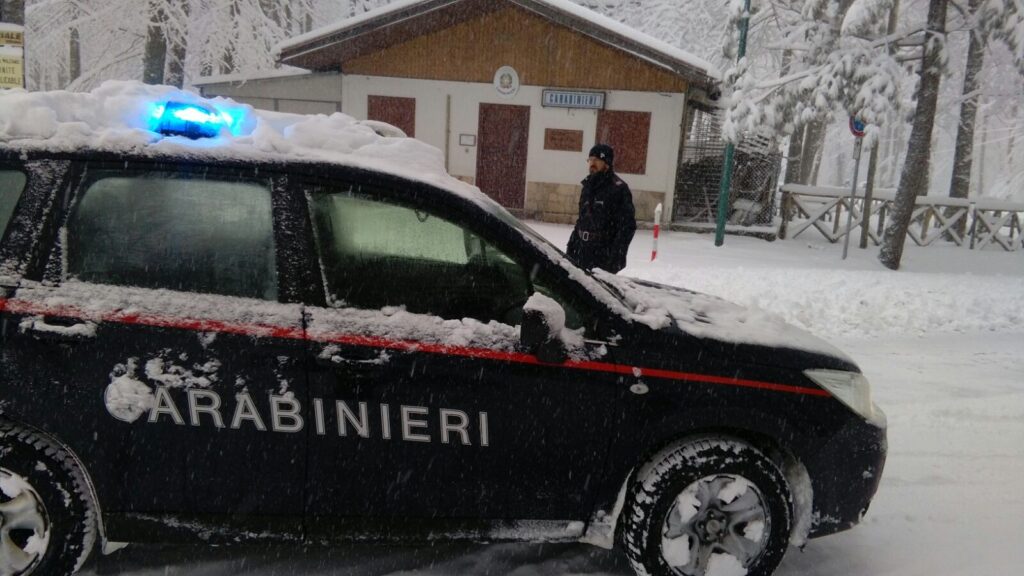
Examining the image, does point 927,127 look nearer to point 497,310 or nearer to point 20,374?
point 497,310

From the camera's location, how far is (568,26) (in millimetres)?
16188

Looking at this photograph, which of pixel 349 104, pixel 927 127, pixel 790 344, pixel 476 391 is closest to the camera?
pixel 476 391

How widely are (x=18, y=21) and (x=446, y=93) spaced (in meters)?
10.1

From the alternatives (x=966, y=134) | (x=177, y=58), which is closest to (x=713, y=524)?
(x=177, y=58)

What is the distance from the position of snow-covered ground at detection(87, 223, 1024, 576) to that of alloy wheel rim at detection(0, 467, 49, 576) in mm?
327

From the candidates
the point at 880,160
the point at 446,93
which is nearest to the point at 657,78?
the point at 446,93

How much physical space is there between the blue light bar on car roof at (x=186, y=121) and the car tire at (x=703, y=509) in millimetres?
2173

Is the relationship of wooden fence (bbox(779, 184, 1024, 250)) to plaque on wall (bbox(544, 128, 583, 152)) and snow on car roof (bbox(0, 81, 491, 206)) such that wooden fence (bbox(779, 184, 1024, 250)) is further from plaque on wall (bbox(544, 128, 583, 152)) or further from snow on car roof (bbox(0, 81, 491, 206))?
snow on car roof (bbox(0, 81, 491, 206))

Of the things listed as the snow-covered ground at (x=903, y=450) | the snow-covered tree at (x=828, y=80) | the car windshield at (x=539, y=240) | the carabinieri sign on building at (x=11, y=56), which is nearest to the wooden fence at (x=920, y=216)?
the snow-covered tree at (x=828, y=80)

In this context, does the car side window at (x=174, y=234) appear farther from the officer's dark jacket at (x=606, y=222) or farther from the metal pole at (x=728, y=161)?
the metal pole at (x=728, y=161)

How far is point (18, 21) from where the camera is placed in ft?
27.6

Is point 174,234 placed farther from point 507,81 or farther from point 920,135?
point 507,81

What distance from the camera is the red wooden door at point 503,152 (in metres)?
17.4

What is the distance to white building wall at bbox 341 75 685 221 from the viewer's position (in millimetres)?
16688
